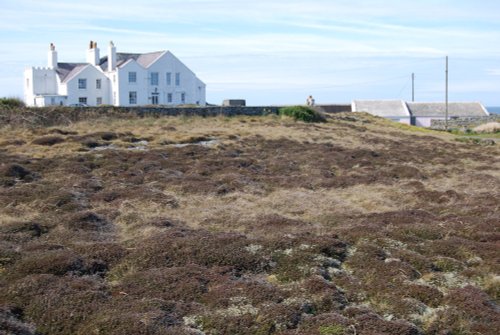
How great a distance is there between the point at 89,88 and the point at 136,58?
683 centimetres

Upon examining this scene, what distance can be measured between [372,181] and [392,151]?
1139 centimetres

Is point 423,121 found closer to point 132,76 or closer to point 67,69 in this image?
→ point 132,76

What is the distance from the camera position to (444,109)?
7481 cm

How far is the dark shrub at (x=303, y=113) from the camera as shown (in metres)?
47.6

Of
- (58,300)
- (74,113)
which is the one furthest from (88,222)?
(74,113)

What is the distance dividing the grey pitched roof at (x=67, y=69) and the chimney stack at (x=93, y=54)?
1095 millimetres

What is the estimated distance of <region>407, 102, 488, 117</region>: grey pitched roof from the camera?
73750 mm

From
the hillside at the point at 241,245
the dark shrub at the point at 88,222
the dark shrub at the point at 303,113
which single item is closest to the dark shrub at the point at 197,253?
the hillside at the point at 241,245

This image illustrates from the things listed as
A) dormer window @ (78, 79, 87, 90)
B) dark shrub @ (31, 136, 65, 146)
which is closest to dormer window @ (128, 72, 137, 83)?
dormer window @ (78, 79, 87, 90)

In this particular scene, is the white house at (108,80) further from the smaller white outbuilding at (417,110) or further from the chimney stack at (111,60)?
the smaller white outbuilding at (417,110)

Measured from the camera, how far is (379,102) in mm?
75562

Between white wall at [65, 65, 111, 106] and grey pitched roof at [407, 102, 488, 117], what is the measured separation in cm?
3550

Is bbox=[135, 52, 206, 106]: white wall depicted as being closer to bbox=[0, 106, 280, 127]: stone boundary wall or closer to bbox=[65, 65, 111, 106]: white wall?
bbox=[65, 65, 111, 106]: white wall

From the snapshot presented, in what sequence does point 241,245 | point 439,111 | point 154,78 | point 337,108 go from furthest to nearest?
point 439,111 < point 337,108 < point 154,78 < point 241,245
